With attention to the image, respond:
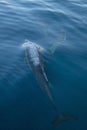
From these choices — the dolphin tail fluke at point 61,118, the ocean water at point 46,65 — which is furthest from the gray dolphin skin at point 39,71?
the ocean water at point 46,65

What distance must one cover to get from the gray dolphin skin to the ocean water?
29cm

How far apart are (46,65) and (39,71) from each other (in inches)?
48.7

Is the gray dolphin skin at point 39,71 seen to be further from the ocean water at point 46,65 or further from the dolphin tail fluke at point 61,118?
the ocean water at point 46,65

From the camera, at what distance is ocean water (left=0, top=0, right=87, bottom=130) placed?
1225cm

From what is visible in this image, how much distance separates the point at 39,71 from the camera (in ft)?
44.2

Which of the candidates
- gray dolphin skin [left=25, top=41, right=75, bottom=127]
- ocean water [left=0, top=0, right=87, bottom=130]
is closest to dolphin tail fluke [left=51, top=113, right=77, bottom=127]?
gray dolphin skin [left=25, top=41, right=75, bottom=127]

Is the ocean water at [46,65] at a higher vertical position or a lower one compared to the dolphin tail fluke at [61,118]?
higher

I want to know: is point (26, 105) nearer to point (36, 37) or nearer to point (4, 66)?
point (4, 66)

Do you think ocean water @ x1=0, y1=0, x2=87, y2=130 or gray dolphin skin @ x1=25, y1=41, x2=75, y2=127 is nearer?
gray dolphin skin @ x1=25, y1=41, x2=75, y2=127

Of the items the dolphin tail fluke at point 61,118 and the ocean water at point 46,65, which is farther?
the ocean water at point 46,65

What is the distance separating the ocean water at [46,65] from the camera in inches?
482

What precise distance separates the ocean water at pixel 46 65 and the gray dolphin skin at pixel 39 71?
29cm

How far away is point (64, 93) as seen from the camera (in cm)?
1347

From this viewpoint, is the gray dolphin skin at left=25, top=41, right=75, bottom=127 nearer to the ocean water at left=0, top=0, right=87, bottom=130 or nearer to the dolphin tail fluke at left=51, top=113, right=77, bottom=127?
the dolphin tail fluke at left=51, top=113, right=77, bottom=127
